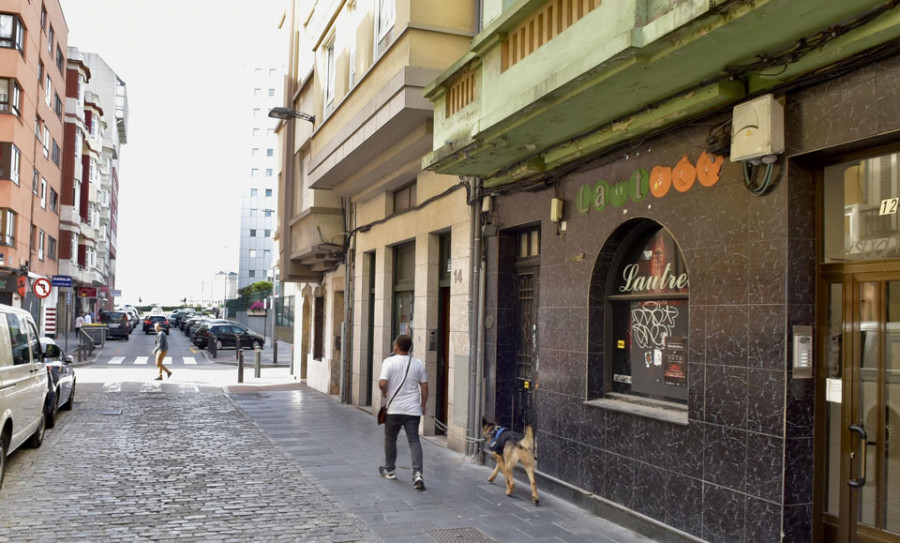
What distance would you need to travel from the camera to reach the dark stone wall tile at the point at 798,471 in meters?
5.20

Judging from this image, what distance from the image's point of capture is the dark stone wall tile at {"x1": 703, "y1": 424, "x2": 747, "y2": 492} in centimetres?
555

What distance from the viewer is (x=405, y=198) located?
1383 centimetres

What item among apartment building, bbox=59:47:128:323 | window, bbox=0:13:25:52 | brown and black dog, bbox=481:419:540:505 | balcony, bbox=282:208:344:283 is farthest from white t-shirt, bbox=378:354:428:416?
window, bbox=0:13:25:52

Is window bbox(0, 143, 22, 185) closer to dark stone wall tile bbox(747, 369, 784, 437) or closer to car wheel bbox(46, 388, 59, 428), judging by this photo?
car wheel bbox(46, 388, 59, 428)

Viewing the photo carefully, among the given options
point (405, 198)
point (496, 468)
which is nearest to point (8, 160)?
point (405, 198)

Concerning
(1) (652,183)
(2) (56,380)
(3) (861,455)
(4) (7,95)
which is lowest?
(2) (56,380)

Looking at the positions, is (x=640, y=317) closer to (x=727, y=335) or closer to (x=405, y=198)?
(x=727, y=335)

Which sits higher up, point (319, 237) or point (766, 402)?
point (319, 237)

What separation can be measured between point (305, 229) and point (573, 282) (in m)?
10.8

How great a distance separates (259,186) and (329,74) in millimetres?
81398

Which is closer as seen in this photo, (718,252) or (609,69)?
(609,69)

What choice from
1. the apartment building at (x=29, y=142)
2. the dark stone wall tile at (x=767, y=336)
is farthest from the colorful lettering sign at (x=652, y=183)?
the apartment building at (x=29, y=142)

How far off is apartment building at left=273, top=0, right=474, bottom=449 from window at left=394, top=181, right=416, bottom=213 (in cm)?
3

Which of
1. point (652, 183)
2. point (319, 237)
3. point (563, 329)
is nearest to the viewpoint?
point (652, 183)
